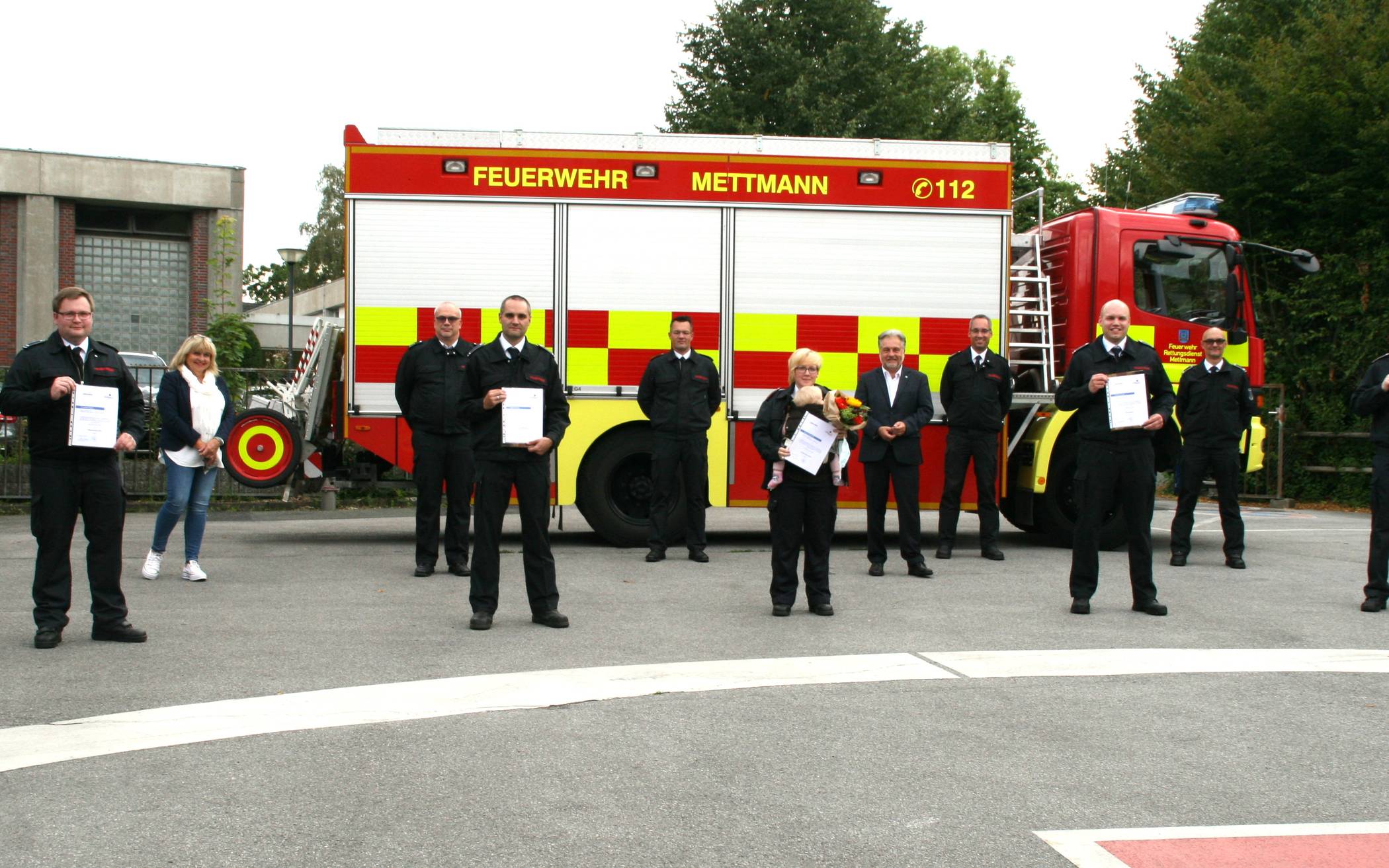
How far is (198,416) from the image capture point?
8945mm

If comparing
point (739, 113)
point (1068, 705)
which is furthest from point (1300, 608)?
point (739, 113)

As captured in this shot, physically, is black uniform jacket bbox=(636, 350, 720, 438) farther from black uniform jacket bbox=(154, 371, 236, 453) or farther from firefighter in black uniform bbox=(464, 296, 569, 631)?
black uniform jacket bbox=(154, 371, 236, 453)

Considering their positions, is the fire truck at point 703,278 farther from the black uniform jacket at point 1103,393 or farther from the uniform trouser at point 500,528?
the uniform trouser at point 500,528

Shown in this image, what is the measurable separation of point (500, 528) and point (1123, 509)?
3.65m

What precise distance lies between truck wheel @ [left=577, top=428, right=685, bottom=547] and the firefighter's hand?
11.6 ft

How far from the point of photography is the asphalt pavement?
3.83 m

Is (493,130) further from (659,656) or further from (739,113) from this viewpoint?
(739,113)

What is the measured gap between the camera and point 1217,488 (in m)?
10.4

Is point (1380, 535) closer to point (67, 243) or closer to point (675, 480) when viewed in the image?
point (675, 480)

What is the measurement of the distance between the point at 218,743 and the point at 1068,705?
3307mm

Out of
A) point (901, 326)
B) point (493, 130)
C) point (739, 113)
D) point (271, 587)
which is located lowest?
point (271, 587)

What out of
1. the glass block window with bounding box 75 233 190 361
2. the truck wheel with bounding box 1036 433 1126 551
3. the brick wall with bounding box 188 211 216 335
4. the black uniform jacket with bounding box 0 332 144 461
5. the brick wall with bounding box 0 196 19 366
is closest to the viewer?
the black uniform jacket with bounding box 0 332 144 461

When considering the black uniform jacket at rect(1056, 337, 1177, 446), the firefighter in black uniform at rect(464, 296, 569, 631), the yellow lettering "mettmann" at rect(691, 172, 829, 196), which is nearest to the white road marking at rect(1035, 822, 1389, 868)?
the firefighter in black uniform at rect(464, 296, 569, 631)

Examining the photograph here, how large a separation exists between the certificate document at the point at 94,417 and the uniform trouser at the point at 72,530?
0.13 m
